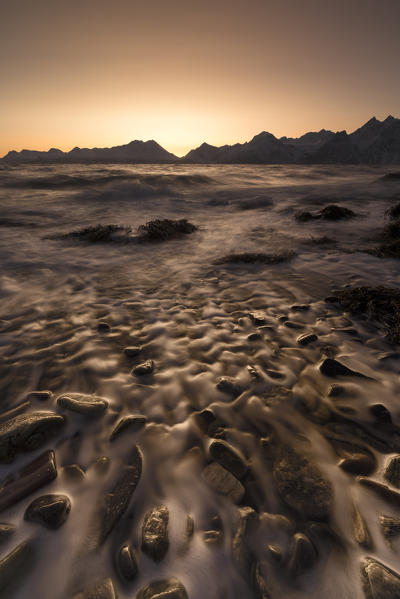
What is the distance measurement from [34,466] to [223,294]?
286 cm

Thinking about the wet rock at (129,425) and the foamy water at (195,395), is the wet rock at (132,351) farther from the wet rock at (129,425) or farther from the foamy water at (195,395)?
the wet rock at (129,425)

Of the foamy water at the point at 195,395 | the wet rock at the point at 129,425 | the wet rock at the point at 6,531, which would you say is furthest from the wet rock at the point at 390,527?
the wet rock at the point at 6,531

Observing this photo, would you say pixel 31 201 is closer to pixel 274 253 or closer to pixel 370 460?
pixel 274 253

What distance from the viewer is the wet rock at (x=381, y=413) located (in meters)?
1.91

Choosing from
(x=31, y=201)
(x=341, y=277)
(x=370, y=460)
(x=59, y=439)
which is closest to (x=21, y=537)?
(x=59, y=439)

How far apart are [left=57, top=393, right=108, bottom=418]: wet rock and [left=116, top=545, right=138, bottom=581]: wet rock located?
872mm

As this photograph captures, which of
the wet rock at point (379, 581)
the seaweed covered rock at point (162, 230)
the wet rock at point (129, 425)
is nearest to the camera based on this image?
the wet rock at point (379, 581)

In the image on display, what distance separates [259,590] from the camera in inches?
46.6

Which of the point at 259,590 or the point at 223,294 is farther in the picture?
the point at 223,294

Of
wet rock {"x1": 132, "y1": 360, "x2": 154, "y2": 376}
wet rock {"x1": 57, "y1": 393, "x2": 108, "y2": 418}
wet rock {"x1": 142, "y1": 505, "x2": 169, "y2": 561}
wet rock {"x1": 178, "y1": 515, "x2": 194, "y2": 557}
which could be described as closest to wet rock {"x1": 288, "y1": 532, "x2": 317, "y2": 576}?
wet rock {"x1": 178, "y1": 515, "x2": 194, "y2": 557}

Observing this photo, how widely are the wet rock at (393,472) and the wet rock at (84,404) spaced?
179 centimetres

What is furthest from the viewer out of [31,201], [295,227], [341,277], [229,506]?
[31,201]

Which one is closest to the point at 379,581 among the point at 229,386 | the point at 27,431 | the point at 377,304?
the point at 229,386

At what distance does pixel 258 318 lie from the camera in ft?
10.6
